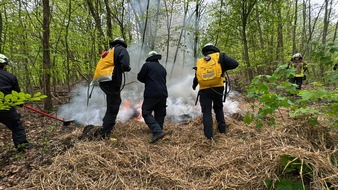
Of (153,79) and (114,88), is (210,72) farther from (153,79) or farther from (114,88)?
(114,88)

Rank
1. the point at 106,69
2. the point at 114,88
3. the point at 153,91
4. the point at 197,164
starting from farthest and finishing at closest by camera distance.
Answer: the point at 153,91 → the point at 114,88 → the point at 106,69 → the point at 197,164

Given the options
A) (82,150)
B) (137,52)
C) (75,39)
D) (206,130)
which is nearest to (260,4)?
(137,52)

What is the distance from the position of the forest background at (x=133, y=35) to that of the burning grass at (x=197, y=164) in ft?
13.2

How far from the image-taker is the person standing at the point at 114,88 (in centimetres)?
402

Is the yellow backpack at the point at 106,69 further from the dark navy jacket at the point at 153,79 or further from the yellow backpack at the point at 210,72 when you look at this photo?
the yellow backpack at the point at 210,72

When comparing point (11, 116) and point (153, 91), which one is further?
point (153, 91)

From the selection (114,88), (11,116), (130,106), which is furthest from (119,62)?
(130,106)

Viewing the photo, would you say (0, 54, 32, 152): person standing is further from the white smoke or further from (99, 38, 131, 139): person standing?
the white smoke

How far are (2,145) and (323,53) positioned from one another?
582 centimetres

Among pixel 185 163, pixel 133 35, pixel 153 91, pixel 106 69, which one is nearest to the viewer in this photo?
pixel 185 163

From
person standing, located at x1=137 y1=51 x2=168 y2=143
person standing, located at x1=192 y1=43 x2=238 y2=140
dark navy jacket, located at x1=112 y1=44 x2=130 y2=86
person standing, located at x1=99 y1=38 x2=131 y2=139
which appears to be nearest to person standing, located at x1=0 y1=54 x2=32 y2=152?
person standing, located at x1=99 y1=38 x2=131 y2=139

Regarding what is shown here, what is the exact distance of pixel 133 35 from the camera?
14094 millimetres

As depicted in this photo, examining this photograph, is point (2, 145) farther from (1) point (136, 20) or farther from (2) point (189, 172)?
(1) point (136, 20)

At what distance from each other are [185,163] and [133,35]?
1243 centimetres
